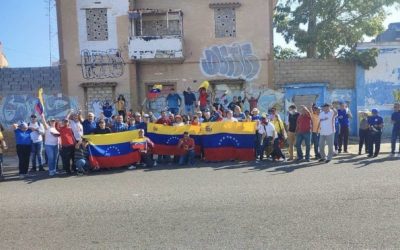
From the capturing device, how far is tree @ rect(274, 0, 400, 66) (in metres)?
22.4

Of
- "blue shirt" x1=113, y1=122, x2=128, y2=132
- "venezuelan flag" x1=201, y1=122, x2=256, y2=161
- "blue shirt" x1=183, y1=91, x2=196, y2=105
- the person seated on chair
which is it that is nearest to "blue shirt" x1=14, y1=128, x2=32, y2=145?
"blue shirt" x1=113, y1=122, x2=128, y2=132

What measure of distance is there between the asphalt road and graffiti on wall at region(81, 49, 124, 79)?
9.80 metres

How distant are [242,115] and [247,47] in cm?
660

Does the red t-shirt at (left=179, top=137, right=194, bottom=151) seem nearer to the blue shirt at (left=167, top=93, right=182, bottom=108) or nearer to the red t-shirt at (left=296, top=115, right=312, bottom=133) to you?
the red t-shirt at (left=296, top=115, right=312, bottom=133)

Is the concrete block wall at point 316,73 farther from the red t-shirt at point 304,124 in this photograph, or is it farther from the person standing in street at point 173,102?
the red t-shirt at point 304,124

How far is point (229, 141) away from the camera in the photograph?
481 inches

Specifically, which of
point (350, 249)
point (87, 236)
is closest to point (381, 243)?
point (350, 249)

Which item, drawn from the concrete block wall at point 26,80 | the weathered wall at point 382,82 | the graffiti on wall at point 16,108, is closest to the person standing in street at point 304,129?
the weathered wall at point 382,82

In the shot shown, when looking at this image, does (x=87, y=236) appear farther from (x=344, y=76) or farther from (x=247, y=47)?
(x=344, y=76)

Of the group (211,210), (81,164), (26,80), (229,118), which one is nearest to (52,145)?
(81,164)

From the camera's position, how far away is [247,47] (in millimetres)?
18875

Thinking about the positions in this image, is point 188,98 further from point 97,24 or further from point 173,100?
point 97,24

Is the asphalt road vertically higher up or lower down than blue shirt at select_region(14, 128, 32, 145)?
lower down

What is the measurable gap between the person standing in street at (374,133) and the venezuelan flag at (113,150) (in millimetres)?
7334
